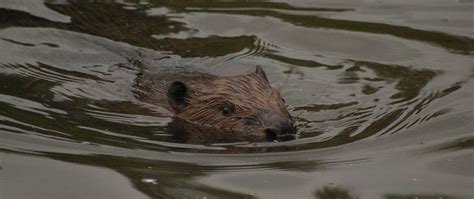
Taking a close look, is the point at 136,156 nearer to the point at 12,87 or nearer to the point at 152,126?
the point at 152,126

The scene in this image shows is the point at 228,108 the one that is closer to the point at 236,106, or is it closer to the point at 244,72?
the point at 236,106

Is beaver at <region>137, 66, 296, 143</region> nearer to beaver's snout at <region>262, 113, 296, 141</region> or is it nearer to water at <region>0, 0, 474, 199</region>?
beaver's snout at <region>262, 113, 296, 141</region>

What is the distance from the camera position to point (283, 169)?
6.34m

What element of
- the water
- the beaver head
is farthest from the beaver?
the water

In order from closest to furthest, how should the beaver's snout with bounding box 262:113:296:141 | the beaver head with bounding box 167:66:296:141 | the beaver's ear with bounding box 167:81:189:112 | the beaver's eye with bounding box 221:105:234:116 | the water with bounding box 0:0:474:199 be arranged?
the water with bounding box 0:0:474:199, the beaver's snout with bounding box 262:113:296:141, the beaver head with bounding box 167:66:296:141, the beaver's eye with bounding box 221:105:234:116, the beaver's ear with bounding box 167:81:189:112

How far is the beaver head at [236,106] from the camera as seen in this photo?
7.01m

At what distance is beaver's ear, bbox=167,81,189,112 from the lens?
309 inches

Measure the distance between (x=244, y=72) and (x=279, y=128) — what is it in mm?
2669

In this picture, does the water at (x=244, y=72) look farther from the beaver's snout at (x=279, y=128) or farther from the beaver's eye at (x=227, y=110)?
the beaver's eye at (x=227, y=110)

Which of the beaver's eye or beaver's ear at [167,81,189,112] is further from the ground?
beaver's ear at [167,81,189,112]

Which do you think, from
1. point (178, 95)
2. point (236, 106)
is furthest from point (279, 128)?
point (178, 95)

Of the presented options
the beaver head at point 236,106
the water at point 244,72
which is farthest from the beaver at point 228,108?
the water at point 244,72

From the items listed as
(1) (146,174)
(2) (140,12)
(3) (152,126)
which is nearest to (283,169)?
(1) (146,174)

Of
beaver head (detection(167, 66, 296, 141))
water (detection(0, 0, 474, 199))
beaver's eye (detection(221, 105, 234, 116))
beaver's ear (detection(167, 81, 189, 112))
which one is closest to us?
Answer: water (detection(0, 0, 474, 199))
